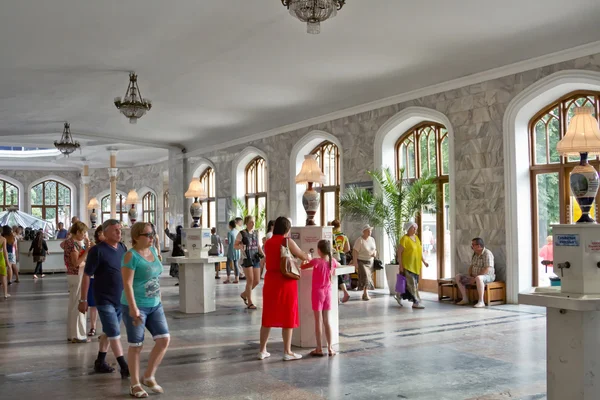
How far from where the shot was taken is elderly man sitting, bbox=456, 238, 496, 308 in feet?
31.7

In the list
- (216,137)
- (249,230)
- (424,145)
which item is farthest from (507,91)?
(216,137)

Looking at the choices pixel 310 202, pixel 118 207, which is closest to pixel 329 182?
pixel 310 202

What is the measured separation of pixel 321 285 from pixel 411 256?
4.02 meters

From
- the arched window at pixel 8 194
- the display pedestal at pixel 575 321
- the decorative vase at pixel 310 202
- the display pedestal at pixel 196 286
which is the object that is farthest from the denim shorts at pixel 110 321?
the arched window at pixel 8 194

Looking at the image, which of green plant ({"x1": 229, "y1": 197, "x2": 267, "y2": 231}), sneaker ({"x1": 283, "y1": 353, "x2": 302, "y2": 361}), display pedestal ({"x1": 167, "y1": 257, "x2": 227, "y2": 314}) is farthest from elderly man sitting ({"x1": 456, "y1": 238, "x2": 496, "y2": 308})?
green plant ({"x1": 229, "y1": 197, "x2": 267, "y2": 231})

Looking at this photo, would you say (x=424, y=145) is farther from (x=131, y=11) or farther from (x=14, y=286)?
(x=14, y=286)

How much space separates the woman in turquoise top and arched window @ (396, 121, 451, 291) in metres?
7.47

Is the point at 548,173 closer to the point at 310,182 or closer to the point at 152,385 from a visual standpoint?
the point at 310,182

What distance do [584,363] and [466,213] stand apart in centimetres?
695

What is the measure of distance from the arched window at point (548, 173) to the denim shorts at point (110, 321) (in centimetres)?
701

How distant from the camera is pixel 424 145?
484 inches

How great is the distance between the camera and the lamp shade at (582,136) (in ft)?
14.9

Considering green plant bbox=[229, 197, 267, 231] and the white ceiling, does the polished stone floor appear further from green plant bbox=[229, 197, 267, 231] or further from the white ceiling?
green plant bbox=[229, 197, 267, 231]

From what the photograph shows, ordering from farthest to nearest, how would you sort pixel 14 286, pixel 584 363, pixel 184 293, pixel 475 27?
pixel 14 286 → pixel 184 293 → pixel 475 27 → pixel 584 363
